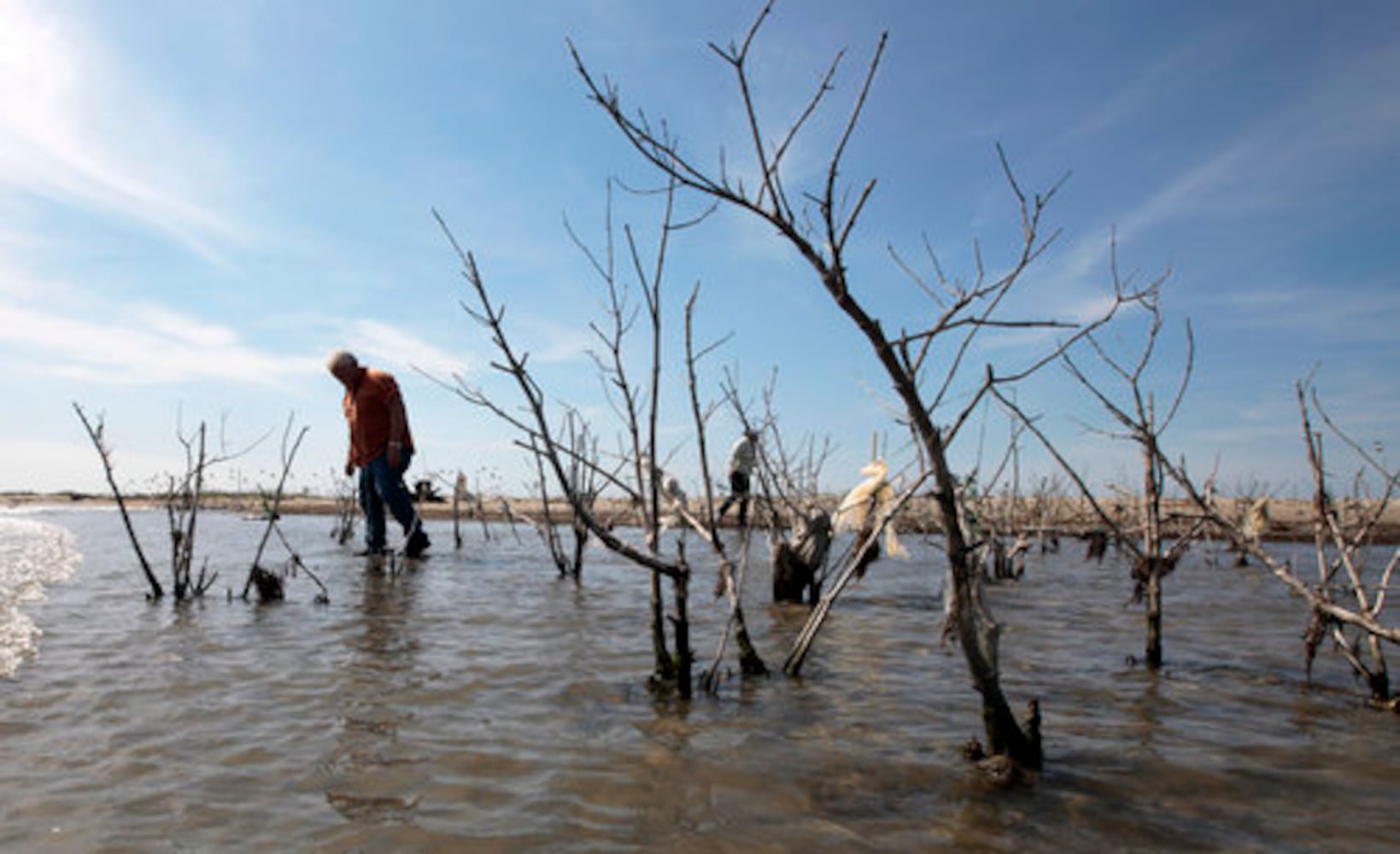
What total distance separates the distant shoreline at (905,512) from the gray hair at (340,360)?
6.91 feet

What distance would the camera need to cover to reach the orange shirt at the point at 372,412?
8648 mm

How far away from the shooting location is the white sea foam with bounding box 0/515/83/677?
14.5ft

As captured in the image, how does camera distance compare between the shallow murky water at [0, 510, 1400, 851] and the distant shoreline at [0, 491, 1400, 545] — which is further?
the distant shoreline at [0, 491, 1400, 545]

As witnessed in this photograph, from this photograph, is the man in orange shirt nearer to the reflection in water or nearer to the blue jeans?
the blue jeans

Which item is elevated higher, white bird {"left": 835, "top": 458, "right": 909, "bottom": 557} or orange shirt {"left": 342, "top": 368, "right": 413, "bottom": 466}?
orange shirt {"left": 342, "top": 368, "right": 413, "bottom": 466}

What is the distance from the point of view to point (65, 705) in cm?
337

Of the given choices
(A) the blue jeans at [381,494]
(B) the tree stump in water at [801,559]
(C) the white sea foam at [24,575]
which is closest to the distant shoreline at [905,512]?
(B) the tree stump in water at [801,559]

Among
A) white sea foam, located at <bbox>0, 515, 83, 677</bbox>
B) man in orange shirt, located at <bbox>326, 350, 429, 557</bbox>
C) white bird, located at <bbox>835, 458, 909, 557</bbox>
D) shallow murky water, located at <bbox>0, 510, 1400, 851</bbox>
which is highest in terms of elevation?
man in orange shirt, located at <bbox>326, 350, 429, 557</bbox>

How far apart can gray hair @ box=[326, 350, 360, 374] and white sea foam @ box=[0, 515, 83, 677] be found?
2.81 meters

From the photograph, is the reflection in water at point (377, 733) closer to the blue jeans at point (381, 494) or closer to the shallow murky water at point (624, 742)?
the shallow murky water at point (624, 742)

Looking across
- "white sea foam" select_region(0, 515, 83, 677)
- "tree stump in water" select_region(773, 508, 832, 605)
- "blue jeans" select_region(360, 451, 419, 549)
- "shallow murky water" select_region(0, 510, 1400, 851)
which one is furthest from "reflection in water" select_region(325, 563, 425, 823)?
"blue jeans" select_region(360, 451, 419, 549)

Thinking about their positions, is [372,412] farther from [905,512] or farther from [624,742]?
[624,742]

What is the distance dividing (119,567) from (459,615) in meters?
4.57

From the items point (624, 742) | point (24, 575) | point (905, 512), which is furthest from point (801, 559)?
point (24, 575)
